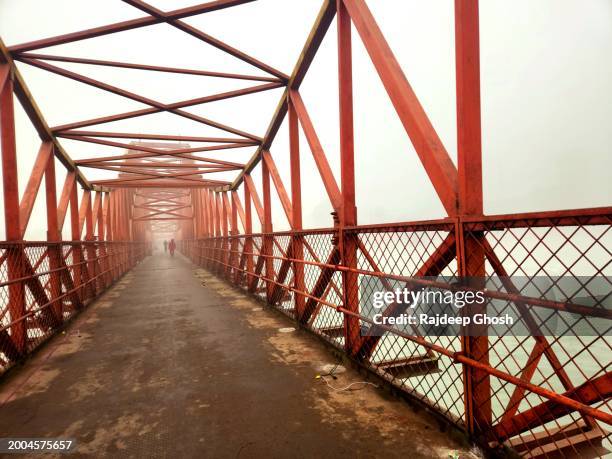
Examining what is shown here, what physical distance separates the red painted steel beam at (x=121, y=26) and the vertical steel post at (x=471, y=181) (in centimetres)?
419

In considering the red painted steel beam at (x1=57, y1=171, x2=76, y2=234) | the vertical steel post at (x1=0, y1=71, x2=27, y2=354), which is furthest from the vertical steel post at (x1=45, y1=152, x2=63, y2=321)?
the vertical steel post at (x1=0, y1=71, x2=27, y2=354)

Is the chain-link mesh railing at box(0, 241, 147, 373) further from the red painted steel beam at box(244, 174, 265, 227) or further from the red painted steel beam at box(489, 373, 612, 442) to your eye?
the red painted steel beam at box(489, 373, 612, 442)

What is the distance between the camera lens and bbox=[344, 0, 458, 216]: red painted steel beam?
2.91 m

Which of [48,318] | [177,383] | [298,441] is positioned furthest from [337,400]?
[48,318]

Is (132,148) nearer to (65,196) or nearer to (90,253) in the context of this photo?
(65,196)

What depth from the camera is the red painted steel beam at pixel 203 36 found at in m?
5.35

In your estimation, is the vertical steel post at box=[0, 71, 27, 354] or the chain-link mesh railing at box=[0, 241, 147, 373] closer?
the chain-link mesh railing at box=[0, 241, 147, 373]

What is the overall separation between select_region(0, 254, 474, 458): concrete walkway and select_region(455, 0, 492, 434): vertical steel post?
409 millimetres

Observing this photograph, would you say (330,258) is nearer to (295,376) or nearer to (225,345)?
(295,376)

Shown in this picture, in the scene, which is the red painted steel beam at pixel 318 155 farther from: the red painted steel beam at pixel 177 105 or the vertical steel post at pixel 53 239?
the vertical steel post at pixel 53 239

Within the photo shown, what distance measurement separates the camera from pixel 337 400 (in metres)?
3.47

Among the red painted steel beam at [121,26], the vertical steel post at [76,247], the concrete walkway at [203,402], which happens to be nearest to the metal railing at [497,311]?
the concrete walkway at [203,402]

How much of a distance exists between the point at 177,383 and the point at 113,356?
5.58 feet

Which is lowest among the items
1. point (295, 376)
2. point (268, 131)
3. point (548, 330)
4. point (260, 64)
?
point (295, 376)
